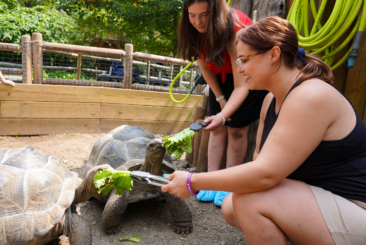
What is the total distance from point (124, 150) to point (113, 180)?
76cm

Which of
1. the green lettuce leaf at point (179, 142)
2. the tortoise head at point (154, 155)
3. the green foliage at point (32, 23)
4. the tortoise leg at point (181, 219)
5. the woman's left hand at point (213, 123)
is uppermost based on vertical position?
the green foliage at point (32, 23)

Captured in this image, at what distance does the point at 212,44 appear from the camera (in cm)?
235

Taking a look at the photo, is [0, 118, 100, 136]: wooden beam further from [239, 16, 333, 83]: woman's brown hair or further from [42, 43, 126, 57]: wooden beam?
[239, 16, 333, 83]: woman's brown hair

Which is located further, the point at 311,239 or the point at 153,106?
the point at 153,106

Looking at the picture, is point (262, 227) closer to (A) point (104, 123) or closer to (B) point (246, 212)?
(B) point (246, 212)

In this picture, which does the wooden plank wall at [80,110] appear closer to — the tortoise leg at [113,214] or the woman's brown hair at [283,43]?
the tortoise leg at [113,214]

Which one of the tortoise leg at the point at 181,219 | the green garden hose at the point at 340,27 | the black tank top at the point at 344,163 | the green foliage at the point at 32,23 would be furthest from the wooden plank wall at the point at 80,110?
the green foliage at the point at 32,23

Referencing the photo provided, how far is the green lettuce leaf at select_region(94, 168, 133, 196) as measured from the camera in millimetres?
2188

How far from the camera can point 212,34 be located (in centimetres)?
229

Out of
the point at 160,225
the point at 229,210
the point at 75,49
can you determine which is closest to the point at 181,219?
the point at 160,225

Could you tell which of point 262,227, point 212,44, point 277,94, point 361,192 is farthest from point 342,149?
point 212,44

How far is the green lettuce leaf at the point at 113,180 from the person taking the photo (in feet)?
7.18

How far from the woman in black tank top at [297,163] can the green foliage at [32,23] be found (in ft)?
50.1

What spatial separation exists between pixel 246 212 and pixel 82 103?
169 inches
